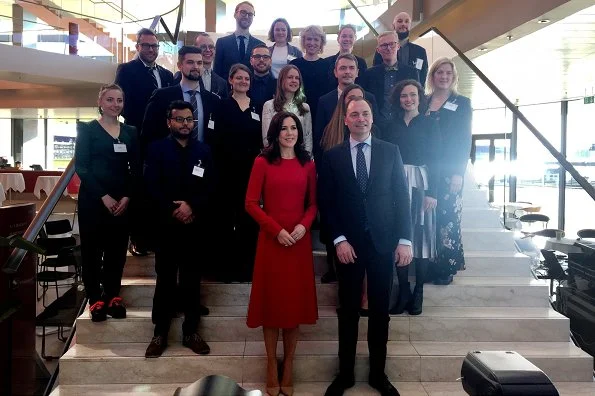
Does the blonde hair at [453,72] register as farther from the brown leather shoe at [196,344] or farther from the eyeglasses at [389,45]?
the brown leather shoe at [196,344]

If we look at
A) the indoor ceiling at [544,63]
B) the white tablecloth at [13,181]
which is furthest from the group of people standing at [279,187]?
the white tablecloth at [13,181]

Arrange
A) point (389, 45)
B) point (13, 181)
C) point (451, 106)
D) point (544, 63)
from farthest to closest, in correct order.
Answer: point (13, 181)
point (544, 63)
point (389, 45)
point (451, 106)

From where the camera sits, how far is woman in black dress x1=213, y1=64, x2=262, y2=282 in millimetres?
3379

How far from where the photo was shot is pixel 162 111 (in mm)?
3346

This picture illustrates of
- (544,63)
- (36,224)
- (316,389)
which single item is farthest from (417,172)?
(544,63)

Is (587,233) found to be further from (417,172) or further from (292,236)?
(292,236)

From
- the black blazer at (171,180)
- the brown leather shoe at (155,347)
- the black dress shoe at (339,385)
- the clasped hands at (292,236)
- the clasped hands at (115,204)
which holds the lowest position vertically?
the black dress shoe at (339,385)

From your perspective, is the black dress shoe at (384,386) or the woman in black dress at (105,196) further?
the woman in black dress at (105,196)

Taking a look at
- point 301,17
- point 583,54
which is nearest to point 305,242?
point 301,17

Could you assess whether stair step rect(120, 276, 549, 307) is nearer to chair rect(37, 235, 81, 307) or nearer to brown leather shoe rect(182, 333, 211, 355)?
brown leather shoe rect(182, 333, 211, 355)

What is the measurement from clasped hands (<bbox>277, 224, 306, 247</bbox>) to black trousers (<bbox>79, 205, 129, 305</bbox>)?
1.09 meters

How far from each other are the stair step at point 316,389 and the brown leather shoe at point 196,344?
232mm

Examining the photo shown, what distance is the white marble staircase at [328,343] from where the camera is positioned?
9.76ft

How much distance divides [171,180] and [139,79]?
1.11m
